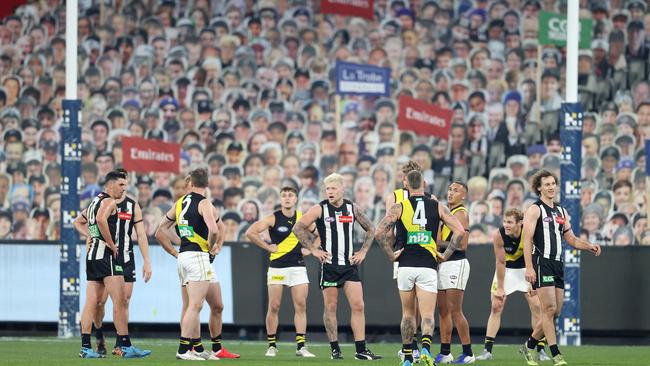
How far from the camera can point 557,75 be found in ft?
86.0

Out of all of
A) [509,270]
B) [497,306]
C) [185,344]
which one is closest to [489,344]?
[497,306]

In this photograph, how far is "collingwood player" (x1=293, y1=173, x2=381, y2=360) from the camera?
15.9m

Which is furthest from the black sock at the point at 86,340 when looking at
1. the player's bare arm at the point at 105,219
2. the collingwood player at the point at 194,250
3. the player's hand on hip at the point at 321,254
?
the player's hand on hip at the point at 321,254

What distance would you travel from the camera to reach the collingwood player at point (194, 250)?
49.8 feet

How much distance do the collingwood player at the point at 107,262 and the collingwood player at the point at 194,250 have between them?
1.13 metres

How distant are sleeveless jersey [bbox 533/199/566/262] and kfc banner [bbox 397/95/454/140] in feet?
35.4

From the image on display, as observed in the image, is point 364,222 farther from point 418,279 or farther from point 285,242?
point 418,279

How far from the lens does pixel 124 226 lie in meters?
16.4

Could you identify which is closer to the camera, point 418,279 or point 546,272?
point 418,279

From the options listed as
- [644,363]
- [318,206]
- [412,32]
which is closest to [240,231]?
[412,32]

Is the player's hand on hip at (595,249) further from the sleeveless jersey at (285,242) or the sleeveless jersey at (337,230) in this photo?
the sleeveless jersey at (285,242)

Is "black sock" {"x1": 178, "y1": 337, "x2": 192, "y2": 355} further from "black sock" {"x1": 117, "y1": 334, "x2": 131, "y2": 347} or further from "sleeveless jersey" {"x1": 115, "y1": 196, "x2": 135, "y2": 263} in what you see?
"sleeveless jersey" {"x1": 115, "y1": 196, "x2": 135, "y2": 263}

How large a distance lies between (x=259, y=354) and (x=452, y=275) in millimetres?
3063

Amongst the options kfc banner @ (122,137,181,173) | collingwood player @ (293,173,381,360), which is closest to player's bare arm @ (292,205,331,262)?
collingwood player @ (293,173,381,360)
